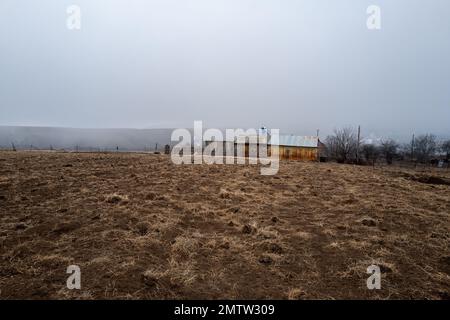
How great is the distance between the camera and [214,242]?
7.31m

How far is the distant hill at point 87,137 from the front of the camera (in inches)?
5689

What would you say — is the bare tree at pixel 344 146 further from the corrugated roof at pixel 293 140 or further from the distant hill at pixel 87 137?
the distant hill at pixel 87 137

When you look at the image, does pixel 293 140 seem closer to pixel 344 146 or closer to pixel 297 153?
pixel 297 153

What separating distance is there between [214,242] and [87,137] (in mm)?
171988

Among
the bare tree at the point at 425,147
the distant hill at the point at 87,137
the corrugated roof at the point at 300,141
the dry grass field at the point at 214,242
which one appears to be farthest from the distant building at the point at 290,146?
the distant hill at the point at 87,137

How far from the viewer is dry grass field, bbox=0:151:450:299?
17.2ft

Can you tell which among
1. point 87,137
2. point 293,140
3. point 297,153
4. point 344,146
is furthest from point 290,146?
point 87,137

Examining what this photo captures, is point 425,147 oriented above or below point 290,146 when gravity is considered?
below

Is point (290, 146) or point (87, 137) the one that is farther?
point (87, 137)
